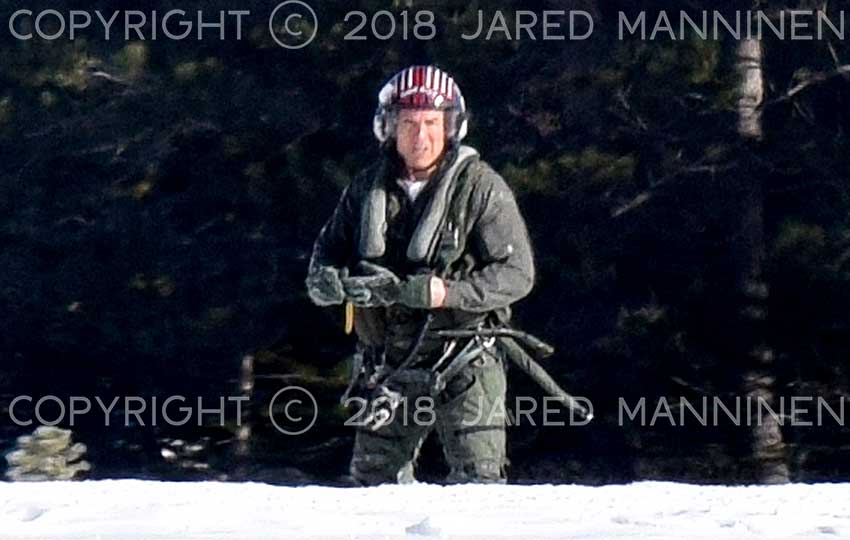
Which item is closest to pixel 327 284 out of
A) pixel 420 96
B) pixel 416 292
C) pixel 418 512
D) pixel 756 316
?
pixel 416 292

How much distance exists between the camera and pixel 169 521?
15.2ft

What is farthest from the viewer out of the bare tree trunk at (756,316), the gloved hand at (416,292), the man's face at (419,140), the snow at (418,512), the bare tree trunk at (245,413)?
the bare tree trunk at (245,413)

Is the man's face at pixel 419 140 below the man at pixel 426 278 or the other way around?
the other way around

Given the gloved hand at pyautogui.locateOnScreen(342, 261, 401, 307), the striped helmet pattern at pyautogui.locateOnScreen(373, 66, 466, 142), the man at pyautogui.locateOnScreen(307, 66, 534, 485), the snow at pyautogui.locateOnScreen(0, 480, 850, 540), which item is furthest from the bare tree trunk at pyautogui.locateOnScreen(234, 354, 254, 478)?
the snow at pyautogui.locateOnScreen(0, 480, 850, 540)

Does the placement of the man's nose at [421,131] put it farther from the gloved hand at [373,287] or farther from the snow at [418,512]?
the snow at [418,512]

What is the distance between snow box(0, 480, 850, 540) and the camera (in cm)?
448

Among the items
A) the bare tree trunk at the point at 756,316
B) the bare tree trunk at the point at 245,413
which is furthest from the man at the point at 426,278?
the bare tree trunk at the point at 245,413

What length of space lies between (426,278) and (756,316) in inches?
251

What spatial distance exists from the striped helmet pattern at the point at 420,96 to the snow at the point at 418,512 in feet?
5.16

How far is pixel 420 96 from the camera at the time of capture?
652 centimetres

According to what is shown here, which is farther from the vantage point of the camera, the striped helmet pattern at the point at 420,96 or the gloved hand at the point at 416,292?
the striped helmet pattern at the point at 420,96

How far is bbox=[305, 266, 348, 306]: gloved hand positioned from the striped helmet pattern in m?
0.42

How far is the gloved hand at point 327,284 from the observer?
21.0 feet

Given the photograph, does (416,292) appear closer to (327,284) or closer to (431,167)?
(327,284)
